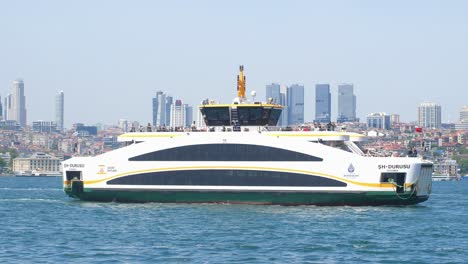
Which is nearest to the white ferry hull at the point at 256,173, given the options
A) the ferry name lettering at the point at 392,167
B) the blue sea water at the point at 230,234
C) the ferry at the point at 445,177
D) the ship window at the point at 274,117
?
the ferry name lettering at the point at 392,167

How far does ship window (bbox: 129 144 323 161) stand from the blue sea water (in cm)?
227

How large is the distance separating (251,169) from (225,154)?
146cm

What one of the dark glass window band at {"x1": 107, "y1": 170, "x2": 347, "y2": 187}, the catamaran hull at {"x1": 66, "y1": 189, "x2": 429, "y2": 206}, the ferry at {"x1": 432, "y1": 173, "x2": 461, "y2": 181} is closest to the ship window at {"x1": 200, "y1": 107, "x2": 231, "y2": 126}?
the dark glass window band at {"x1": 107, "y1": 170, "x2": 347, "y2": 187}

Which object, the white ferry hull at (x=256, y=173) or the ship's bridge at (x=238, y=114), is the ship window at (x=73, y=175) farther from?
the ship's bridge at (x=238, y=114)

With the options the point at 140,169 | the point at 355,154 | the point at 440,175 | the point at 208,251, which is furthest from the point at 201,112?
the point at 440,175

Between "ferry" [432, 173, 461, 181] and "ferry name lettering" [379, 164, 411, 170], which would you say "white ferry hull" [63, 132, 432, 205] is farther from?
"ferry" [432, 173, 461, 181]

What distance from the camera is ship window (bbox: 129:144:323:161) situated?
163ft

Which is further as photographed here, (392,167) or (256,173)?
(256,173)

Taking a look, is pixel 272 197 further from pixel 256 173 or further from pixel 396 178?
pixel 396 178

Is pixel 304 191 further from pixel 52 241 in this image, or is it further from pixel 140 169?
pixel 52 241

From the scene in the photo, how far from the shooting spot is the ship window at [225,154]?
1956 inches

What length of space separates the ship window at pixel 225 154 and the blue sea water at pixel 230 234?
2.27 m

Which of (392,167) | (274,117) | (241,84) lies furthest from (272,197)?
(241,84)

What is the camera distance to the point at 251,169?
164 ft
